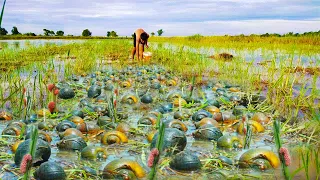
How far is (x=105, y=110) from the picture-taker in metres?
5.28

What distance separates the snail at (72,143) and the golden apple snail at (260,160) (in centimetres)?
148

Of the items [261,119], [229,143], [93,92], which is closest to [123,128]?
[229,143]

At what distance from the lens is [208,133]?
408cm

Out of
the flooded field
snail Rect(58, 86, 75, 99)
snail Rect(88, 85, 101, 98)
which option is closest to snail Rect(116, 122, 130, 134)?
the flooded field

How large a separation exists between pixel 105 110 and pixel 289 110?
7.87 ft

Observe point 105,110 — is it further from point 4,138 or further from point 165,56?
point 165,56

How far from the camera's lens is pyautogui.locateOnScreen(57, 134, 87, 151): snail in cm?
378

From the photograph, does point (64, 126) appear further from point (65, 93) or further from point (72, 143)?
point (65, 93)

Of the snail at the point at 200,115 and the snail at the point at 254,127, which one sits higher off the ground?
the snail at the point at 200,115

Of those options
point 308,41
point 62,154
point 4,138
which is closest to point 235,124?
point 62,154

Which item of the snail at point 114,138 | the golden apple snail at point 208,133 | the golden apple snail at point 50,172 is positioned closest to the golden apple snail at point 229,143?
the golden apple snail at point 208,133

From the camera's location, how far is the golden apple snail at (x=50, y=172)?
9.67 ft

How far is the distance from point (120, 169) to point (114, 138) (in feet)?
3.20

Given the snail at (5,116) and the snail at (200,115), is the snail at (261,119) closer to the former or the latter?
the snail at (200,115)
